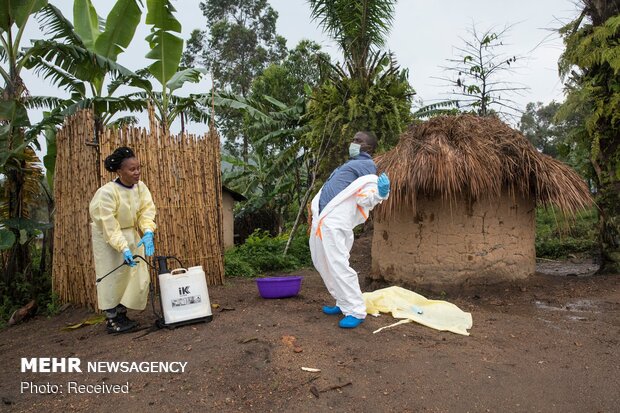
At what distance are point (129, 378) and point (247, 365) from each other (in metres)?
0.76

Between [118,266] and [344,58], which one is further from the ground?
[344,58]

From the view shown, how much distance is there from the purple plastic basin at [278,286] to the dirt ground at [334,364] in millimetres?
220

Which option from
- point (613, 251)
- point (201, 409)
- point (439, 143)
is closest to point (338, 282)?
point (201, 409)

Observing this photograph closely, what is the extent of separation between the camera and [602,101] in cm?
648

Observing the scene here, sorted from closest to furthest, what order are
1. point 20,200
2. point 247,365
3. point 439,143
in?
point 247,365
point 439,143
point 20,200

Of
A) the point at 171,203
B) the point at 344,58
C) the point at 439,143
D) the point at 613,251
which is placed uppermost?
the point at 344,58

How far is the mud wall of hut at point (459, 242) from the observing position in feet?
18.3

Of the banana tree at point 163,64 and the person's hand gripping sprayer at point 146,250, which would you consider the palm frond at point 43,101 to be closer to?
the banana tree at point 163,64

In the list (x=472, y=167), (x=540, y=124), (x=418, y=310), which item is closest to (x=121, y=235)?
(x=418, y=310)

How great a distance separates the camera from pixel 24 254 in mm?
6805

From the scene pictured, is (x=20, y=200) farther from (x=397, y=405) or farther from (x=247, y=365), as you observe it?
(x=397, y=405)

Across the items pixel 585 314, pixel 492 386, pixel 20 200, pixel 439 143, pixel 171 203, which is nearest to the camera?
pixel 492 386

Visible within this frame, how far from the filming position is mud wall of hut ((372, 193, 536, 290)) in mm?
5566

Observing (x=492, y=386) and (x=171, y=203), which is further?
(x=171, y=203)
